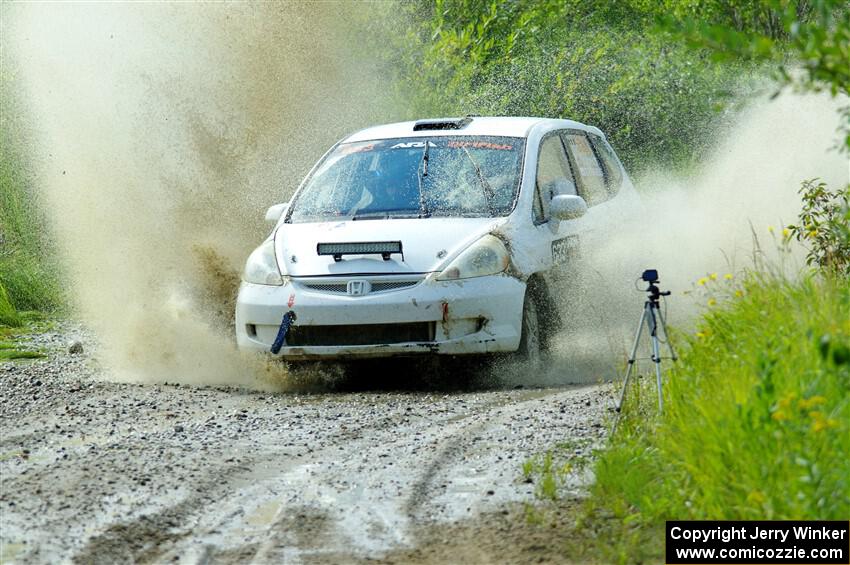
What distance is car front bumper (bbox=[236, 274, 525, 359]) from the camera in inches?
365

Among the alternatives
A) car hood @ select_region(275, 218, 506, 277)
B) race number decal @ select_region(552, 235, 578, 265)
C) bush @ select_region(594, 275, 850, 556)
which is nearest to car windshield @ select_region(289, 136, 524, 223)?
car hood @ select_region(275, 218, 506, 277)

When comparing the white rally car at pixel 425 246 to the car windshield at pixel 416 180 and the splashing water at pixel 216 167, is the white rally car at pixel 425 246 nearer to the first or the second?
the car windshield at pixel 416 180

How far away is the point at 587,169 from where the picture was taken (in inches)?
446

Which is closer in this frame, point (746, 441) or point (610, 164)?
point (746, 441)

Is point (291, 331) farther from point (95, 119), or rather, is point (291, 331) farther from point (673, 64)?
point (673, 64)

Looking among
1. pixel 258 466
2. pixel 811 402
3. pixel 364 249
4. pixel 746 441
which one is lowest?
pixel 258 466

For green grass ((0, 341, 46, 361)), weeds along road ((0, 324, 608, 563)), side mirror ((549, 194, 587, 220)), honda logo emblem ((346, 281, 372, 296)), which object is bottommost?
weeds along road ((0, 324, 608, 563))

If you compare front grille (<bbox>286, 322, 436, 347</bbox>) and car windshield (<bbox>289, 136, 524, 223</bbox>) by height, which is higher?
car windshield (<bbox>289, 136, 524, 223</bbox>)

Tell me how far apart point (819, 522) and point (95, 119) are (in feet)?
38.5

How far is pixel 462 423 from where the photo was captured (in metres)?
8.09

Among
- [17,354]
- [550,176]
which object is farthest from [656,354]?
[17,354]

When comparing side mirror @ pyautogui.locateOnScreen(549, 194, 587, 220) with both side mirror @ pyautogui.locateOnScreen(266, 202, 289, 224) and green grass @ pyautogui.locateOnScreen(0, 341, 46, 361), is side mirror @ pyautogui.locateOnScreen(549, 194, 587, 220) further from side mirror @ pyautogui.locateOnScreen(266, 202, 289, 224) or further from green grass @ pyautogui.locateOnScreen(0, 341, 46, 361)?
green grass @ pyautogui.locateOnScreen(0, 341, 46, 361)

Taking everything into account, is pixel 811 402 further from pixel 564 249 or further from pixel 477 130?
pixel 477 130

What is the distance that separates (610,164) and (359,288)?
3.18m
